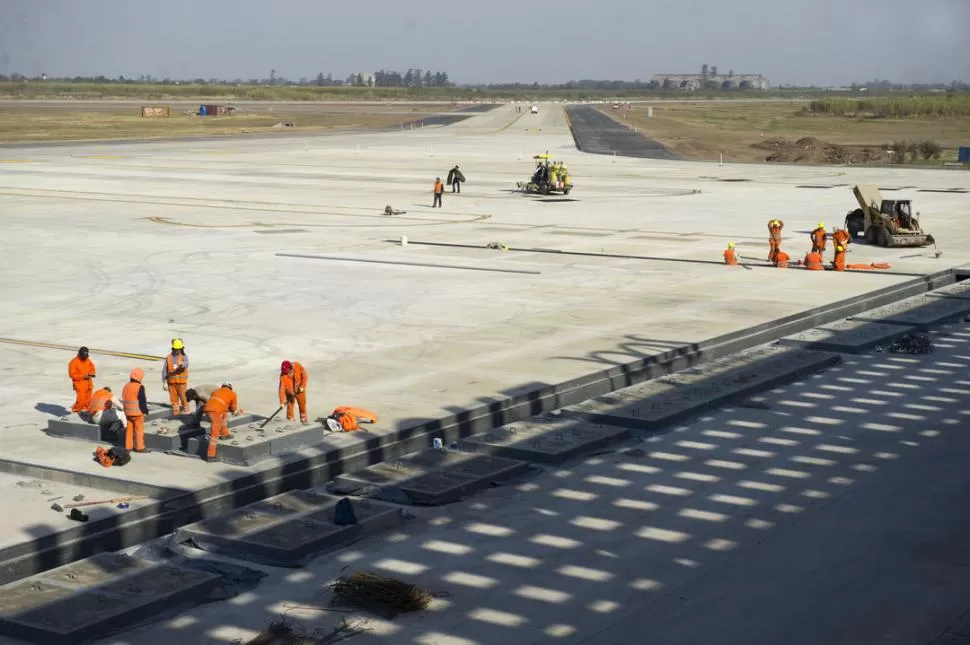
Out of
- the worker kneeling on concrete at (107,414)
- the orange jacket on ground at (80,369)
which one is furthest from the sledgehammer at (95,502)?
the orange jacket on ground at (80,369)

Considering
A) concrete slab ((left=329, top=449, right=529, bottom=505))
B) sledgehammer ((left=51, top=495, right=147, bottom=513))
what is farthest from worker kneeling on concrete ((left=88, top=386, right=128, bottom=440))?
concrete slab ((left=329, top=449, right=529, bottom=505))

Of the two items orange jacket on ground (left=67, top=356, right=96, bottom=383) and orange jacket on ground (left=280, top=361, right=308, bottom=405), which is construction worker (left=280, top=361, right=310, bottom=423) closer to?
orange jacket on ground (left=280, top=361, right=308, bottom=405)

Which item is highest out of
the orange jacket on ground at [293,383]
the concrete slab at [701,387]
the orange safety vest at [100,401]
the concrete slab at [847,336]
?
the orange jacket on ground at [293,383]

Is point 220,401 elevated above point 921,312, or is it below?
above

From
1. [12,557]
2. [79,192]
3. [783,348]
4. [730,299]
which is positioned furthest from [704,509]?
[79,192]

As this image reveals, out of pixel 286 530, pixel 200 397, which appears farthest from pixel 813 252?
pixel 286 530

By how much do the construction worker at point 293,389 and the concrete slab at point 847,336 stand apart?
13.3 m

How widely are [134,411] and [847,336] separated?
17849 millimetres

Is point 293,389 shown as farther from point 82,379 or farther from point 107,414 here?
point 82,379

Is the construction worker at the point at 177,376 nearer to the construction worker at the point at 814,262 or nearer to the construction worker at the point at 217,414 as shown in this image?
the construction worker at the point at 217,414

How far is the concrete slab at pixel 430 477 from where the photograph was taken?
60.6ft

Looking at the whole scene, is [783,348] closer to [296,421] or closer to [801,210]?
[296,421]

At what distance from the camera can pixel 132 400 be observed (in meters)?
19.8

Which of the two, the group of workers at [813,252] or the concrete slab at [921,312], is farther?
the group of workers at [813,252]
